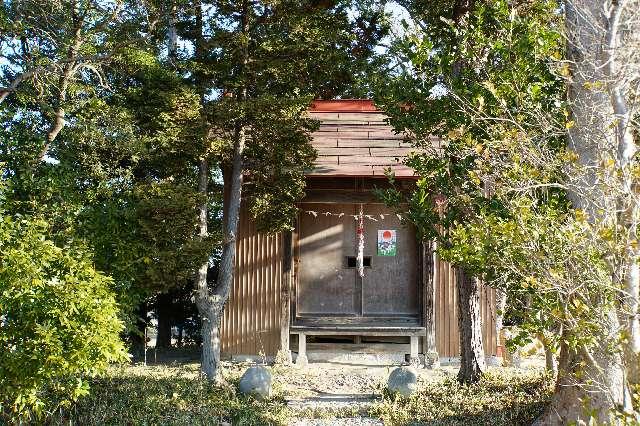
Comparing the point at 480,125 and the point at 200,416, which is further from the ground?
the point at 480,125

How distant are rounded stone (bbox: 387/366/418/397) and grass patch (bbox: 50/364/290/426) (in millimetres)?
1542

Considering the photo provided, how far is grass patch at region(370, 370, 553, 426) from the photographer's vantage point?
7504 millimetres

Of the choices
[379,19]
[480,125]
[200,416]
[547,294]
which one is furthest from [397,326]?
[379,19]

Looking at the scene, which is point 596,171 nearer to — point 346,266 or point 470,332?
point 470,332

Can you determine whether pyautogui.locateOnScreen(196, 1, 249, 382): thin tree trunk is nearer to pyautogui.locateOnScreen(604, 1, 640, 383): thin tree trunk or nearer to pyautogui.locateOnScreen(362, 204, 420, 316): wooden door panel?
pyautogui.locateOnScreen(362, 204, 420, 316): wooden door panel

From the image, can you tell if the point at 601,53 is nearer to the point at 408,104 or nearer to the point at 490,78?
the point at 490,78

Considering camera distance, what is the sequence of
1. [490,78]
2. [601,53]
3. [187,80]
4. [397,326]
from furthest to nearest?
[397,326], [187,80], [490,78], [601,53]

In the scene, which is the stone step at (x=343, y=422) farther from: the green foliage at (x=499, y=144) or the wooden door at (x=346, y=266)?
the wooden door at (x=346, y=266)

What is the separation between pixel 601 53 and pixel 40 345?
20.5ft

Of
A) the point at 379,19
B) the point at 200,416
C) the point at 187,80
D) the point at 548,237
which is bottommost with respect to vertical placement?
the point at 200,416

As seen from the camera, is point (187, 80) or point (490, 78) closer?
point (490, 78)

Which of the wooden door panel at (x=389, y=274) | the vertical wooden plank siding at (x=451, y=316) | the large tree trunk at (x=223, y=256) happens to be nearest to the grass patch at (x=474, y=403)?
the vertical wooden plank siding at (x=451, y=316)

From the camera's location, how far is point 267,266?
37.8 feet

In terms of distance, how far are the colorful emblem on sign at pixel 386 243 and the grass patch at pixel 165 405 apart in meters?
3.93
